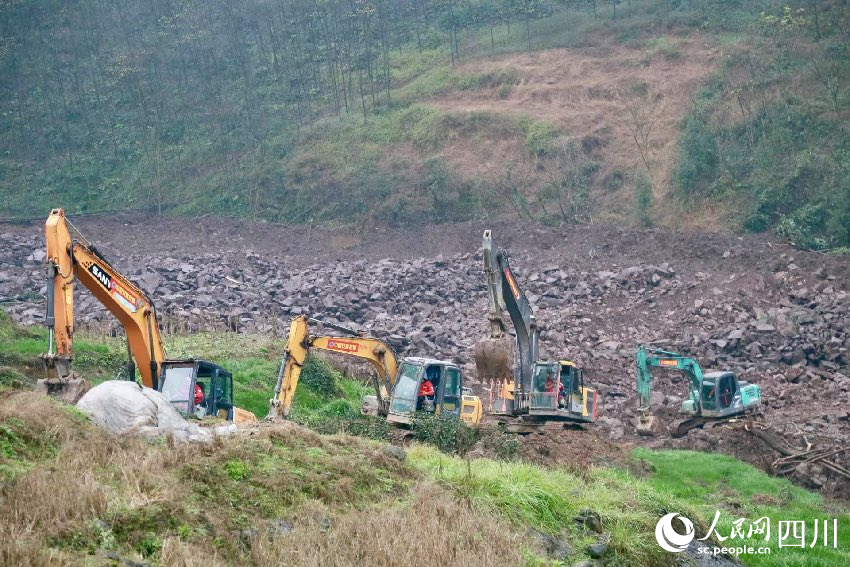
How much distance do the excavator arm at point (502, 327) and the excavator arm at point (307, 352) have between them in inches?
72.6

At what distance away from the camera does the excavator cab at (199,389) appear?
17.3 m

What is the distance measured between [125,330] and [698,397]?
14.8 metres

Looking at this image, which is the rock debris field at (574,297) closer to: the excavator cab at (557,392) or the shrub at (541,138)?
the excavator cab at (557,392)

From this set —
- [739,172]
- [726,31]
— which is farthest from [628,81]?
[739,172]

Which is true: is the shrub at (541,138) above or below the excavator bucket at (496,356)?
above

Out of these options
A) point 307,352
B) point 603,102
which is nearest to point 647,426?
point 307,352

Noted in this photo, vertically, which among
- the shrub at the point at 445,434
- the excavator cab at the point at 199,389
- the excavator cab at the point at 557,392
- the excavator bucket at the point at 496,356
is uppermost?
the excavator cab at the point at 199,389

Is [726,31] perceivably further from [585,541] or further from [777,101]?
[585,541]

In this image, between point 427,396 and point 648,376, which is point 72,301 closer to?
point 427,396

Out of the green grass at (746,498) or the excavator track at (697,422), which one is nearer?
the green grass at (746,498)

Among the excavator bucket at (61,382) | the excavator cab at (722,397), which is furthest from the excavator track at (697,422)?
the excavator bucket at (61,382)

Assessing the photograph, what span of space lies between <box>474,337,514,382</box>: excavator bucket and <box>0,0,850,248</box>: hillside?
80.0ft

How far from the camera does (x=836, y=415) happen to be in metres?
25.7

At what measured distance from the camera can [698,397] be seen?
26.0 meters
